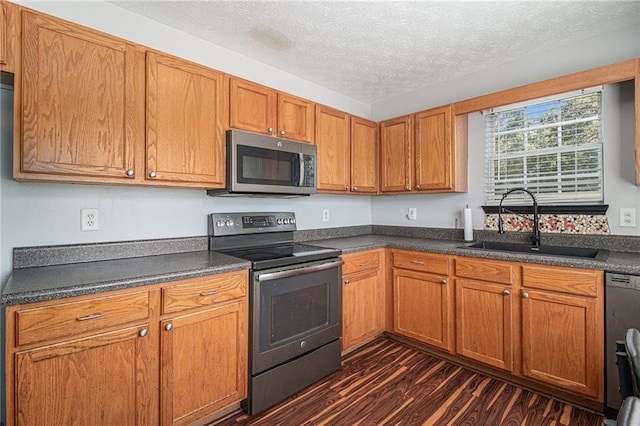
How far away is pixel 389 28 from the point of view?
83.2 inches

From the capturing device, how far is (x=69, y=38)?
1.54 meters

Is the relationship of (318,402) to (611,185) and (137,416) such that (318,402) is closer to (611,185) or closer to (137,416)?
(137,416)

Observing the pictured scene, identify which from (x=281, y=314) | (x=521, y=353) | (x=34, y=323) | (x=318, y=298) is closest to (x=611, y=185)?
(x=521, y=353)

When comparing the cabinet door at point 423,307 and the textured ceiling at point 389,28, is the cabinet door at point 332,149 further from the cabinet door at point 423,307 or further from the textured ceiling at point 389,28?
the cabinet door at point 423,307

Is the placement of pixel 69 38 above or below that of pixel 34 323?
above

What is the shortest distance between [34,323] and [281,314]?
118 centimetres

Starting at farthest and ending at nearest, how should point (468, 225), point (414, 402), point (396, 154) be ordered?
point (396, 154)
point (468, 225)
point (414, 402)

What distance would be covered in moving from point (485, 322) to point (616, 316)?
2.36 feet

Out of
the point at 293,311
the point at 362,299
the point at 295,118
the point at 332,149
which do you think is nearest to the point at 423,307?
the point at 362,299

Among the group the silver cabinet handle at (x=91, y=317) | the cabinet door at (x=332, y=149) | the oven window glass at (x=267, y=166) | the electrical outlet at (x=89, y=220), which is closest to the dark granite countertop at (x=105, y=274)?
the silver cabinet handle at (x=91, y=317)

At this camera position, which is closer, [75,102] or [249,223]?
[75,102]

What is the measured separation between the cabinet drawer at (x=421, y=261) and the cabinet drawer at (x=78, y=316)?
1.97m

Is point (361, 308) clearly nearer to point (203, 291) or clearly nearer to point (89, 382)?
point (203, 291)

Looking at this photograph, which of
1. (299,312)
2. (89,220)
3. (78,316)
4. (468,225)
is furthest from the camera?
(468,225)
